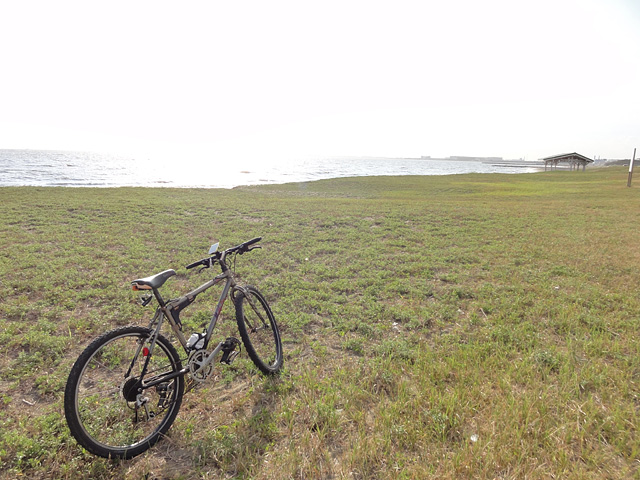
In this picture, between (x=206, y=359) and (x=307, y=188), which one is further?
(x=307, y=188)

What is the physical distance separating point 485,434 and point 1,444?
4547 millimetres

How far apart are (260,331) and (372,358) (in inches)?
64.4

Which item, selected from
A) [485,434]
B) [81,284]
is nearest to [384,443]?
[485,434]

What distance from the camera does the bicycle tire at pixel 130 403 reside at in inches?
113

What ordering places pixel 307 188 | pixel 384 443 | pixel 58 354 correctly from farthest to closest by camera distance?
pixel 307 188, pixel 58 354, pixel 384 443

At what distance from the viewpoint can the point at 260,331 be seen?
4523mm

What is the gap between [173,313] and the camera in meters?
3.26

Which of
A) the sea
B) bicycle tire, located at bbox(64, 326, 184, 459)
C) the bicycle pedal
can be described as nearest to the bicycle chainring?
bicycle tire, located at bbox(64, 326, 184, 459)

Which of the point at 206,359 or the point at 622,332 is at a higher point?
the point at 206,359

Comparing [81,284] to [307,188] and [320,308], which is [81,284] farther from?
[307,188]

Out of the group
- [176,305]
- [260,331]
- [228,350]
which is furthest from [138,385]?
[260,331]

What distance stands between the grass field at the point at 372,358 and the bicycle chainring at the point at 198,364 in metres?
0.45

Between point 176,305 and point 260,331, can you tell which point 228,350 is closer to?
point 260,331

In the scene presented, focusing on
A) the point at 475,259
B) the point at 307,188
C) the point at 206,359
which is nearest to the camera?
the point at 206,359
